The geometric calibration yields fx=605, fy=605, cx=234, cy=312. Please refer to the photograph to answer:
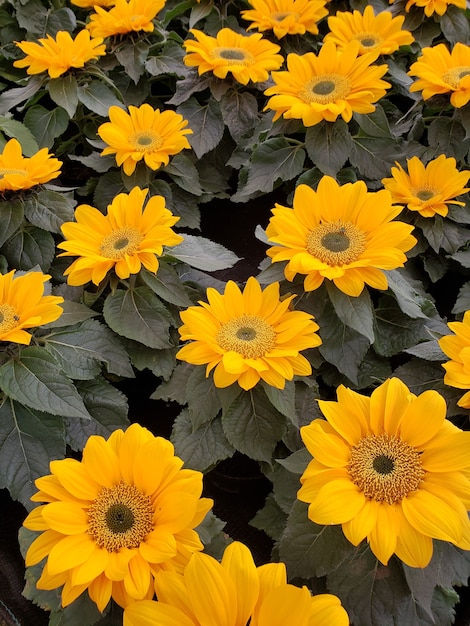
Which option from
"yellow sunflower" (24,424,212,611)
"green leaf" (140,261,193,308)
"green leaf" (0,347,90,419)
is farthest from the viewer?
"green leaf" (140,261,193,308)

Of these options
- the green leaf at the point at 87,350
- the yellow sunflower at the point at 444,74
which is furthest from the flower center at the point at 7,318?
the yellow sunflower at the point at 444,74

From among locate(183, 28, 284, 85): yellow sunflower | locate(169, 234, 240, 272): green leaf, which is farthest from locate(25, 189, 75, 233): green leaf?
locate(183, 28, 284, 85): yellow sunflower

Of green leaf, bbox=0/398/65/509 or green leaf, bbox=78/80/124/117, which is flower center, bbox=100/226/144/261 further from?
green leaf, bbox=78/80/124/117

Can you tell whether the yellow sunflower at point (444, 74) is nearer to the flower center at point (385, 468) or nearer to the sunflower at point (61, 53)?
the sunflower at point (61, 53)

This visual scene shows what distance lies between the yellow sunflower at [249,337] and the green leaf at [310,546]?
0.77ft

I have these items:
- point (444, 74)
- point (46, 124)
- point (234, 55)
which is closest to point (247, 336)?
point (444, 74)

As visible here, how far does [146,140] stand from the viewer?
1703 mm

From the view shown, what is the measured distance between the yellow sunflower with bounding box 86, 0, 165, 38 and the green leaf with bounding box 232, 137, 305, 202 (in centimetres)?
71

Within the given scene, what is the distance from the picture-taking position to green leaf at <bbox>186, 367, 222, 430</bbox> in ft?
3.76

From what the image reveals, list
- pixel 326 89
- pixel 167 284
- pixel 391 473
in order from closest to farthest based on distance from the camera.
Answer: pixel 391 473 < pixel 167 284 < pixel 326 89

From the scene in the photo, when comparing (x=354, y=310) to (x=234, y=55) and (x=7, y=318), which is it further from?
(x=234, y=55)

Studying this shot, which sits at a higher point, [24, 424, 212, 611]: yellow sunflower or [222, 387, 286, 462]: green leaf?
[24, 424, 212, 611]: yellow sunflower

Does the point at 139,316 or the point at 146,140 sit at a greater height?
the point at 146,140

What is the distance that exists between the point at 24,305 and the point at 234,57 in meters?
1.16
